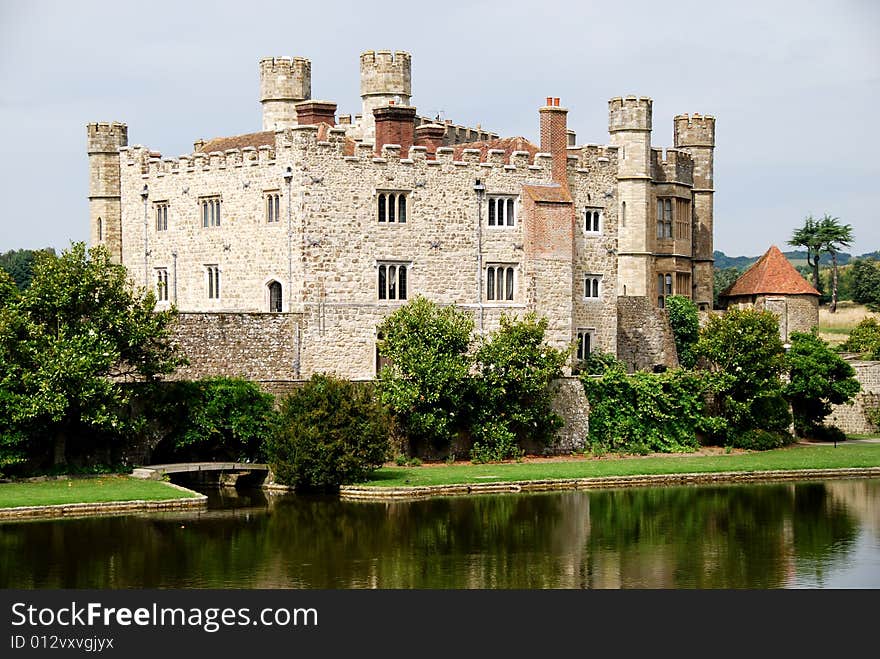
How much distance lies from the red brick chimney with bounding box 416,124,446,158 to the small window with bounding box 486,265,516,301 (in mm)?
5106

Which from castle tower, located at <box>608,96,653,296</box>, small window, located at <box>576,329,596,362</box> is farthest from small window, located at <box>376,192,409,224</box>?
castle tower, located at <box>608,96,653,296</box>

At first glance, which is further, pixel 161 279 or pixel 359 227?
pixel 161 279

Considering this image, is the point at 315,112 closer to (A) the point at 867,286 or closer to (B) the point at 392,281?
(B) the point at 392,281

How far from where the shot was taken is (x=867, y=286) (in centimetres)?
9950

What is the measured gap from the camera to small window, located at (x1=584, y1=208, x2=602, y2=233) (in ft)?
198

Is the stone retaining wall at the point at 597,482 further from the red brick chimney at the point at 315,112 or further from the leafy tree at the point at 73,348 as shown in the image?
the red brick chimney at the point at 315,112

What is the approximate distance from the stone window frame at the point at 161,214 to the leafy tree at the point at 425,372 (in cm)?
1211

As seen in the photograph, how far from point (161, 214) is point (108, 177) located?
419 cm

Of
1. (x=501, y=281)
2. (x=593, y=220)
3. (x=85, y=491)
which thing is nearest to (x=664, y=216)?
(x=593, y=220)

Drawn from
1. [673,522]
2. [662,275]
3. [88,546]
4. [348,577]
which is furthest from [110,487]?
[662,275]

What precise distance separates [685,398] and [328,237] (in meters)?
13.9

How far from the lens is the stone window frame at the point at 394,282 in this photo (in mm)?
56188

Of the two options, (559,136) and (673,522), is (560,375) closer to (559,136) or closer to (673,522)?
(559,136)

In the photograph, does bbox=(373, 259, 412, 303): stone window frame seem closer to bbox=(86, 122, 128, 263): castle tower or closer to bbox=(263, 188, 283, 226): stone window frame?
bbox=(263, 188, 283, 226): stone window frame
